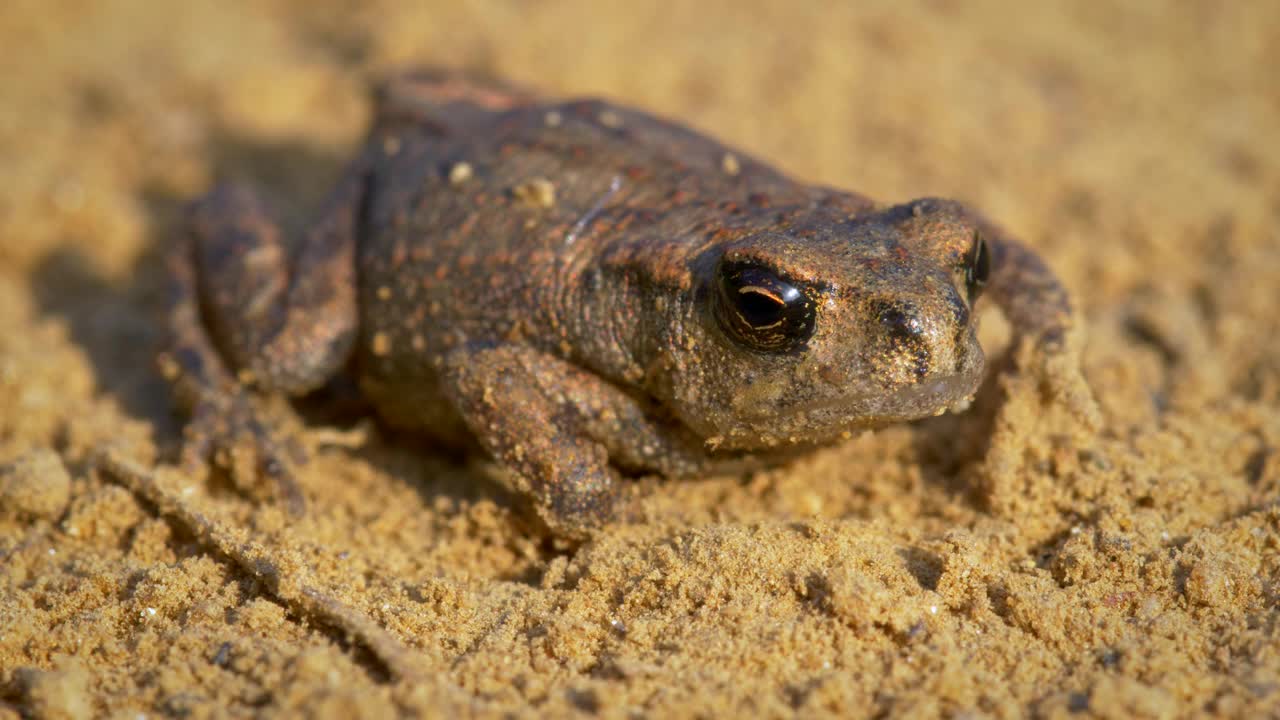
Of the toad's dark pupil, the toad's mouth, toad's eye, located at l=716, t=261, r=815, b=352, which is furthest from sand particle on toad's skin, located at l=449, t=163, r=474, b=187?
the toad's mouth

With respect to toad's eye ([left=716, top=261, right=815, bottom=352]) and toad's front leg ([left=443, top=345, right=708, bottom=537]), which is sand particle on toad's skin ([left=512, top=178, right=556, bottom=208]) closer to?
toad's front leg ([left=443, top=345, right=708, bottom=537])

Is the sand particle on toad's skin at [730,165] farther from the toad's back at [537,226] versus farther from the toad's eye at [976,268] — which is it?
the toad's eye at [976,268]

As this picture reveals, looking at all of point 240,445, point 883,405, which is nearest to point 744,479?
point 883,405

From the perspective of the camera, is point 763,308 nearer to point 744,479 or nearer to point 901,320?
point 901,320

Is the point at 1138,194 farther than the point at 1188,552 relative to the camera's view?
Yes

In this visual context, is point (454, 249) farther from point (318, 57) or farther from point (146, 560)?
point (318, 57)

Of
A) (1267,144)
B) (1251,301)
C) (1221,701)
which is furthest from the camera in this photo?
(1267,144)

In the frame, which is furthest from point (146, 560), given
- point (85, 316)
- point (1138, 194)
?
point (1138, 194)
